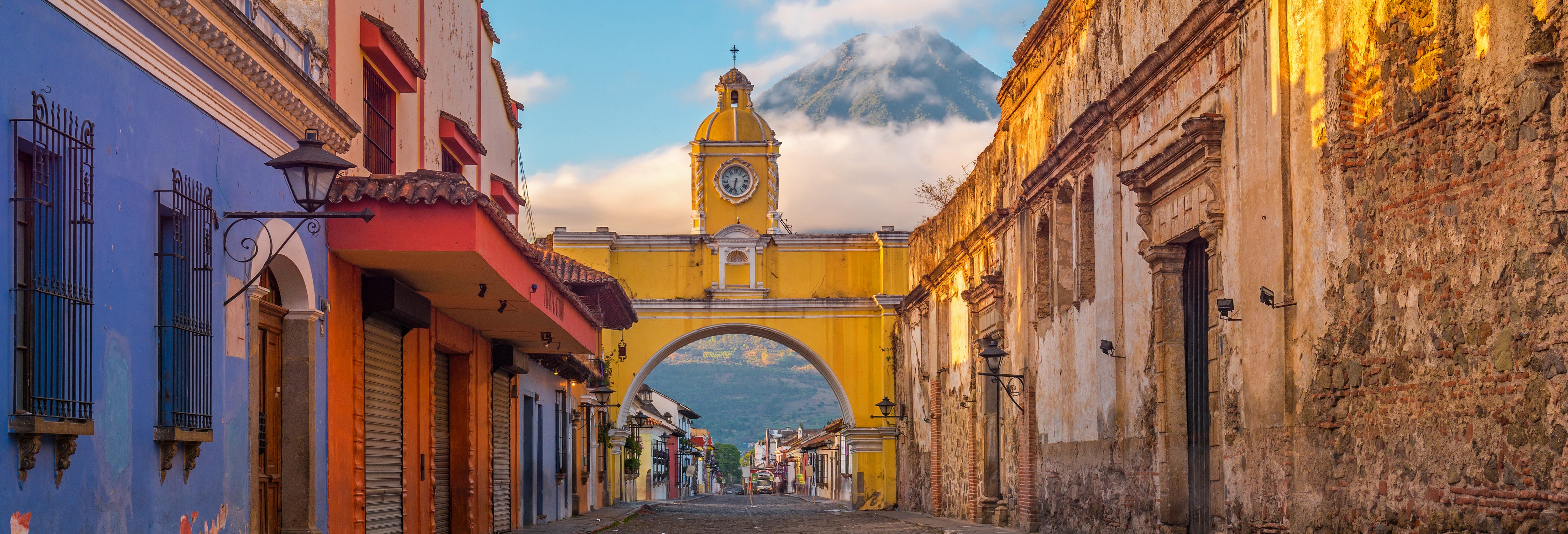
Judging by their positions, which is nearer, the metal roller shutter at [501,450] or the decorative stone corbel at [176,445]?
the decorative stone corbel at [176,445]

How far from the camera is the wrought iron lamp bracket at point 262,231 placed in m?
6.45

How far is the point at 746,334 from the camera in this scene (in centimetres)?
3127

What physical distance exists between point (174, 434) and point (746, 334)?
83.1 ft

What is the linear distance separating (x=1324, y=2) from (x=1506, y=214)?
2.20 meters

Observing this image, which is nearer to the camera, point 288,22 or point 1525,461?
point 1525,461

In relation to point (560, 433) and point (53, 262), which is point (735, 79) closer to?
point (560, 433)

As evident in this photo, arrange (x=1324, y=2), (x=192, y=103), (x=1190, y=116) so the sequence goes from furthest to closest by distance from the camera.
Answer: (x=1190, y=116) < (x=1324, y=2) < (x=192, y=103)

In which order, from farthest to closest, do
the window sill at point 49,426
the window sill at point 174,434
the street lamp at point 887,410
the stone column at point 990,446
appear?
the street lamp at point 887,410 < the stone column at point 990,446 < the window sill at point 174,434 < the window sill at point 49,426

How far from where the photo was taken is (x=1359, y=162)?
716 cm

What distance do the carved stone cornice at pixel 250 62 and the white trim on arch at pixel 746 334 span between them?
2281 centimetres

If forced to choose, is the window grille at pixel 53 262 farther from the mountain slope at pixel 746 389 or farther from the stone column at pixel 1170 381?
the mountain slope at pixel 746 389

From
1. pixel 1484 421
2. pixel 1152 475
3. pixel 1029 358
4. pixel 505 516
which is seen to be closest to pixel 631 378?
pixel 505 516

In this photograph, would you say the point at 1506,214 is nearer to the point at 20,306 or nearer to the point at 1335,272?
the point at 1335,272

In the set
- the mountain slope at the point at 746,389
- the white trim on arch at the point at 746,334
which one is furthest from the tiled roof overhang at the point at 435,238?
the mountain slope at the point at 746,389
